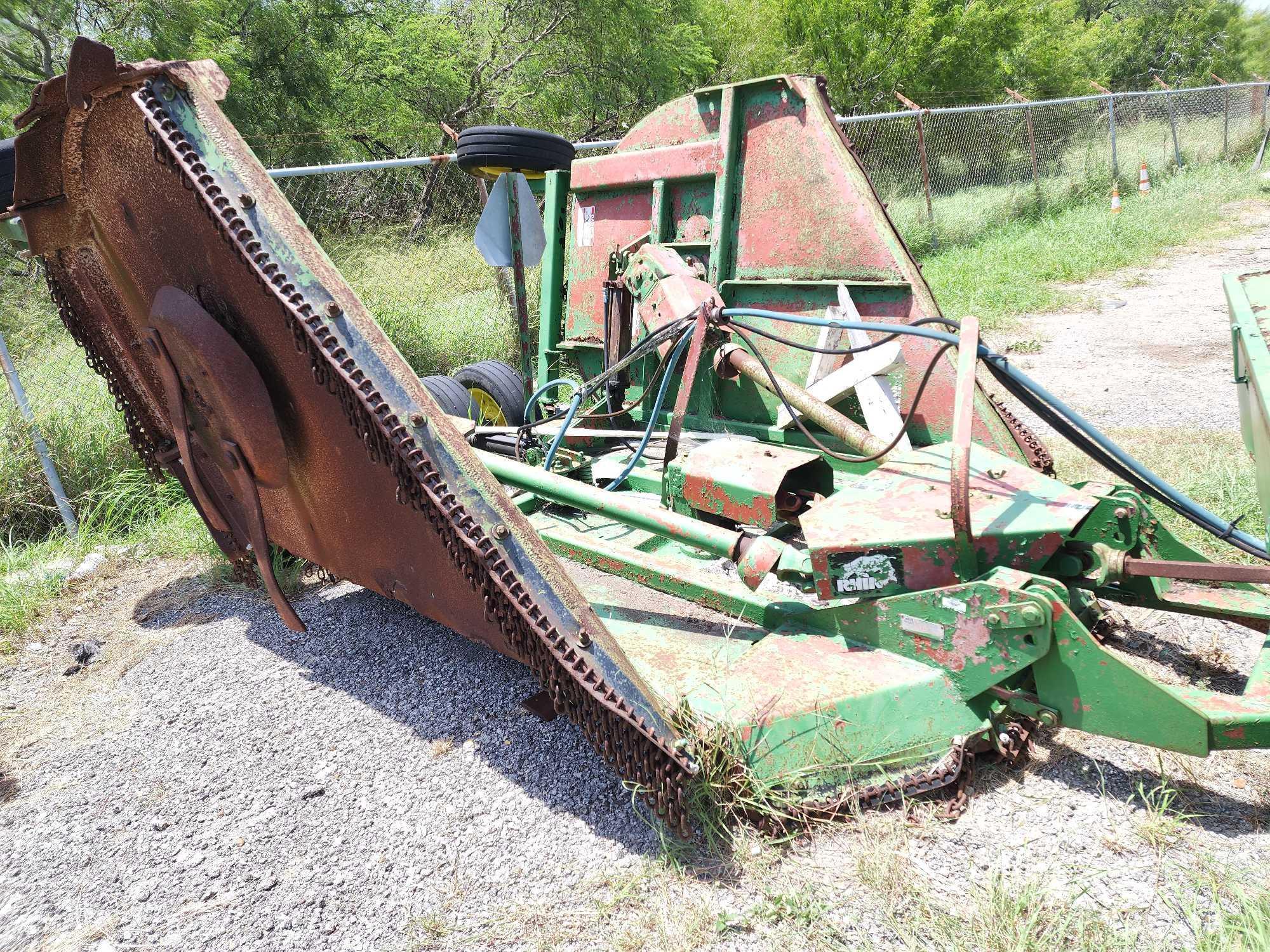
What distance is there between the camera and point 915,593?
2244mm

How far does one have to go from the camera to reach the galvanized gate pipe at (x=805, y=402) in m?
3.27

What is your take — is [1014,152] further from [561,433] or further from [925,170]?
[561,433]

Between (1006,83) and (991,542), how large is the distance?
1110 inches

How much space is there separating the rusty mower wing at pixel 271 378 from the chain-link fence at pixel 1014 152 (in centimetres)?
Result: 895

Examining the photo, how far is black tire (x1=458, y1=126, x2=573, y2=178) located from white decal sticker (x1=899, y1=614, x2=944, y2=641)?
3.62 m

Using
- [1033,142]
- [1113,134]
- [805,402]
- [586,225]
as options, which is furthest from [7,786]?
[1113,134]

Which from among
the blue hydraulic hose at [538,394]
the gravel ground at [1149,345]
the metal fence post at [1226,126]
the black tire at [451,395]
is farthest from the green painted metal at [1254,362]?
the metal fence post at [1226,126]

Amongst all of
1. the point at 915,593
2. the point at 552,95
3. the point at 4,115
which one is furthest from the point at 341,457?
the point at 552,95

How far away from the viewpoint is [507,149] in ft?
16.0

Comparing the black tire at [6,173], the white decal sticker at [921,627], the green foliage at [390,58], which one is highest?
the green foliage at [390,58]

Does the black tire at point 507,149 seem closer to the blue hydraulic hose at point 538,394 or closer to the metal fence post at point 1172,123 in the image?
the blue hydraulic hose at point 538,394

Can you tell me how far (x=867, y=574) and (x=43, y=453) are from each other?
14.9ft

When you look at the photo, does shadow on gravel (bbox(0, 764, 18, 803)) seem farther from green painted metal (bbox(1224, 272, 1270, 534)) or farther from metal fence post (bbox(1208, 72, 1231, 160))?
metal fence post (bbox(1208, 72, 1231, 160))

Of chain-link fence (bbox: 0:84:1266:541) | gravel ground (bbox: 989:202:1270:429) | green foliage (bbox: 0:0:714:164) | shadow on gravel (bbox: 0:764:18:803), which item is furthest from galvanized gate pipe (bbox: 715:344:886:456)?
green foliage (bbox: 0:0:714:164)
